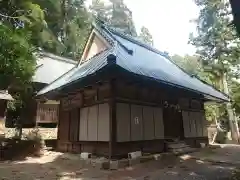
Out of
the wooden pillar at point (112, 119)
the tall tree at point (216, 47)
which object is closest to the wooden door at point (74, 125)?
the wooden pillar at point (112, 119)

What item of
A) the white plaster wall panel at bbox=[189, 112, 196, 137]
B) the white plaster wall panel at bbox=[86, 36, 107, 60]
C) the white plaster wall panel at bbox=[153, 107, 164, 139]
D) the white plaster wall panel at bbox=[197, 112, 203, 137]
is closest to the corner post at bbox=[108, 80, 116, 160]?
the white plaster wall panel at bbox=[153, 107, 164, 139]

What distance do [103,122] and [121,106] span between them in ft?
3.84

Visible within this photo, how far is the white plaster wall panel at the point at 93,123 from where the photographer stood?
1080cm

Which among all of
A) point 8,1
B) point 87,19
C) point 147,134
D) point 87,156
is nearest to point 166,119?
point 147,134

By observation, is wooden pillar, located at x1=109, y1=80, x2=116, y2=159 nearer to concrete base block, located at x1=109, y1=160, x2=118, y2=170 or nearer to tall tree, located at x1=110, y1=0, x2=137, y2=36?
concrete base block, located at x1=109, y1=160, x2=118, y2=170

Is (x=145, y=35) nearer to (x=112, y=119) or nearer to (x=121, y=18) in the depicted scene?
(x=121, y=18)

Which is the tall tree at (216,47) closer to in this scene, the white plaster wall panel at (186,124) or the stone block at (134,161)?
the white plaster wall panel at (186,124)

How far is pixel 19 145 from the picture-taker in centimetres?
1241

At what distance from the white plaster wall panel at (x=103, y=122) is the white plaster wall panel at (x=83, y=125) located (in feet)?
4.13

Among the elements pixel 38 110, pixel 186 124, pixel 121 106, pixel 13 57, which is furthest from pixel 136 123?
pixel 38 110

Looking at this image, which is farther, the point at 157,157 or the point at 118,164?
the point at 157,157

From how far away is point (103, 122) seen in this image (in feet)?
33.9

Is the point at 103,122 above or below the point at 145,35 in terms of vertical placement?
below

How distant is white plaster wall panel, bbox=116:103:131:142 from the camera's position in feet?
31.9
